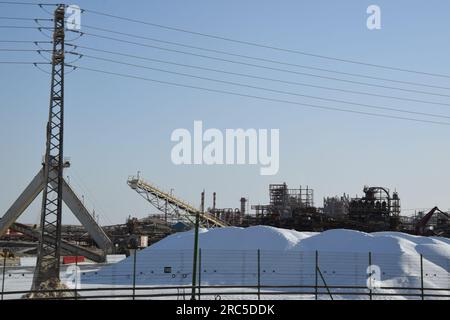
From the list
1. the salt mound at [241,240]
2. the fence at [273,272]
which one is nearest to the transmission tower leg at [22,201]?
the salt mound at [241,240]

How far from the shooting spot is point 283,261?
41.2 metres

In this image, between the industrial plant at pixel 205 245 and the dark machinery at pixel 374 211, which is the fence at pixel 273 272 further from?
the dark machinery at pixel 374 211

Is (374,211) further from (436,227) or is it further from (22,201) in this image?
(22,201)

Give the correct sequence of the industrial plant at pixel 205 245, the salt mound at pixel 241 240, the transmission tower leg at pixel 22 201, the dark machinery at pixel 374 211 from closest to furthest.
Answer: the industrial plant at pixel 205 245 < the salt mound at pixel 241 240 < the transmission tower leg at pixel 22 201 < the dark machinery at pixel 374 211

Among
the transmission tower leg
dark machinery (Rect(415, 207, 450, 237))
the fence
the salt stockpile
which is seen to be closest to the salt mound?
the salt stockpile

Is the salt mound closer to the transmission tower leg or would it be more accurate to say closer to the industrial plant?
the industrial plant

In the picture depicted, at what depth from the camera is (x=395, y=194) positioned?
79.2 m

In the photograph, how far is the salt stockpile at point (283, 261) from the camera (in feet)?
120

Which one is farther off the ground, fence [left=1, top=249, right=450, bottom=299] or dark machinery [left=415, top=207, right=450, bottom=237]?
dark machinery [left=415, top=207, right=450, bottom=237]

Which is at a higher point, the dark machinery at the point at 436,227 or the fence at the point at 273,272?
the dark machinery at the point at 436,227

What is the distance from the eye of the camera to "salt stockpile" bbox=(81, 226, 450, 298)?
36531mm
